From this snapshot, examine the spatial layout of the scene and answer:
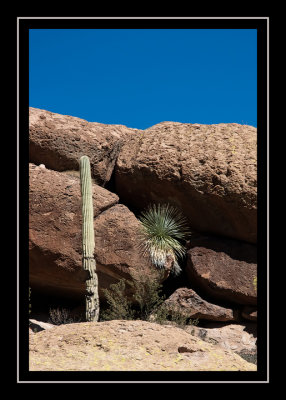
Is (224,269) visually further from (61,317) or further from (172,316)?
(61,317)

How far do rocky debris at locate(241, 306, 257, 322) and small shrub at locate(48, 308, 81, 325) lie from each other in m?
4.50

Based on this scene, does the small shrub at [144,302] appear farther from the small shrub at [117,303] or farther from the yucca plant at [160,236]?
the yucca plant at [160,236]

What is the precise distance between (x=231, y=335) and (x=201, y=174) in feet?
14.4

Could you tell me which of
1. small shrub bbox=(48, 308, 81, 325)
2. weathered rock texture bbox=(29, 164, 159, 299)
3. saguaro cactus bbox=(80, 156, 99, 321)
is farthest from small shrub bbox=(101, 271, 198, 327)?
small shrub bbox=(48, 308, 81, 325)

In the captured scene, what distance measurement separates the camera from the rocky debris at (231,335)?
42.6 feet

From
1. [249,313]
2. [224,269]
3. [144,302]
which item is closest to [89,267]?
[144,302]

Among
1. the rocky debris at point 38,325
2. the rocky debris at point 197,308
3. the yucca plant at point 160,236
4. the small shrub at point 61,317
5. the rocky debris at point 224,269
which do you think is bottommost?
the rocky debris at point 38,325

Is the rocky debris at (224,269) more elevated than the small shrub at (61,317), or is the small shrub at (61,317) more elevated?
the rocky debris at (224,269)

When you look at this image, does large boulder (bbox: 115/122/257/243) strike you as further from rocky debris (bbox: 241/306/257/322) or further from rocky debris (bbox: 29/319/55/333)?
rocky debris (bbox: 29/319/55/333)

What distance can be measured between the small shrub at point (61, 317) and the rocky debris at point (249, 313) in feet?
14.8

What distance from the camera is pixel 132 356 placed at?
7828 millimetres

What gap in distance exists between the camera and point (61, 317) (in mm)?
13625

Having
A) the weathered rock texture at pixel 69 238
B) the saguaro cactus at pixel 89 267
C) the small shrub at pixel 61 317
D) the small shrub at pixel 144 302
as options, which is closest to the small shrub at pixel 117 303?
the small shrub at pixel 144 302
